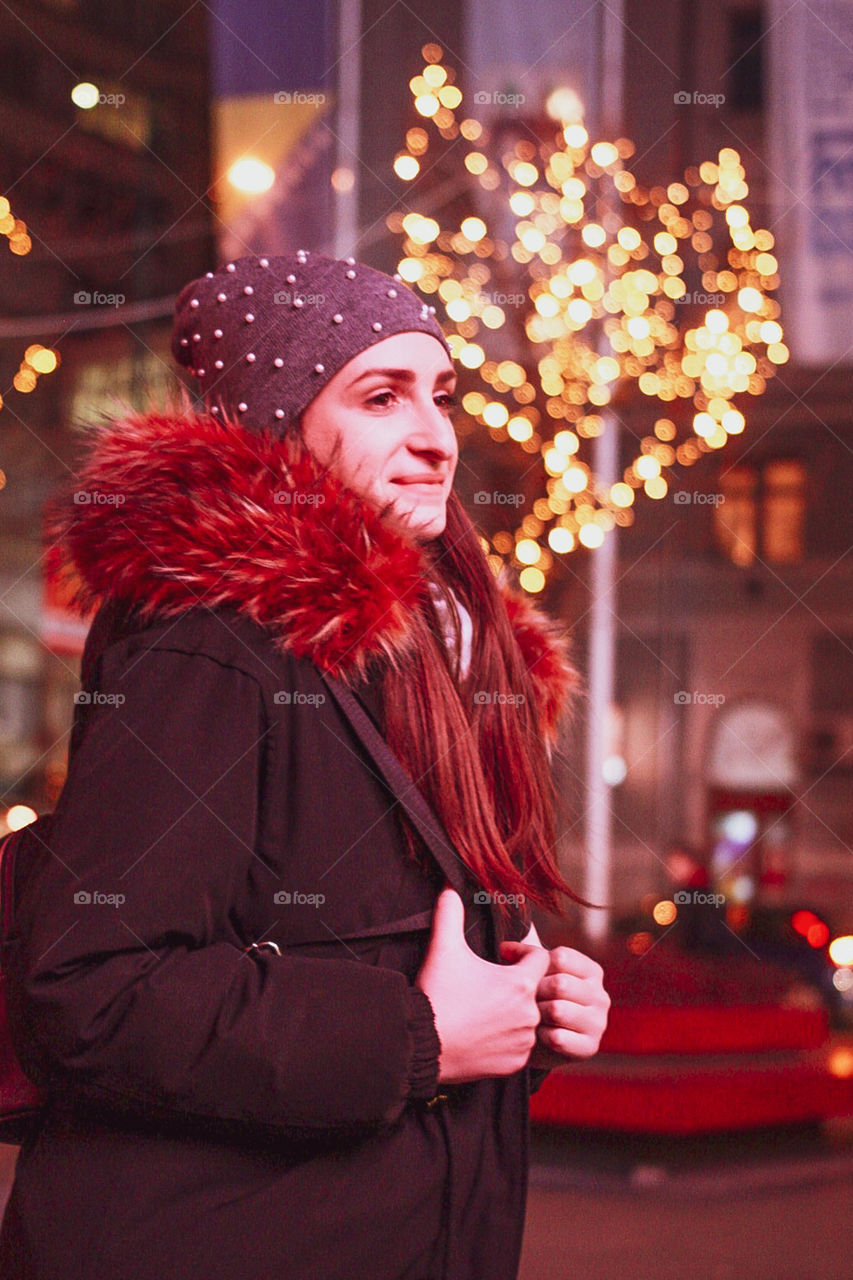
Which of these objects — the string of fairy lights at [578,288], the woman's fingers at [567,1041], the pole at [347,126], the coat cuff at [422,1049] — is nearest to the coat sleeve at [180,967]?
the coat cuff at [422,1049]

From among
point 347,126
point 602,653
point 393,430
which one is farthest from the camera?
point 602,653

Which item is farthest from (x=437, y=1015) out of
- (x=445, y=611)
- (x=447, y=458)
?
(x=447, y=458)

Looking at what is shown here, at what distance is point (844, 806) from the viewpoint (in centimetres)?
1947

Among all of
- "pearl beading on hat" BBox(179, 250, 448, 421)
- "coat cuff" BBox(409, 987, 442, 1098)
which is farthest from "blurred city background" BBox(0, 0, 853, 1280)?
"coat cuff" BBox(409, 987, 442, 1098)

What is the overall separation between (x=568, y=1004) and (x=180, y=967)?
1.56ft

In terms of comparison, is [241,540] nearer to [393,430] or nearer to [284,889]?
[393,430]

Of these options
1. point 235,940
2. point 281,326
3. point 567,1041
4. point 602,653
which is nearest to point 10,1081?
point 235,940

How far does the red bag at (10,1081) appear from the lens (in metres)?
1.29

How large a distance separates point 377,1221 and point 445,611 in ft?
2.35

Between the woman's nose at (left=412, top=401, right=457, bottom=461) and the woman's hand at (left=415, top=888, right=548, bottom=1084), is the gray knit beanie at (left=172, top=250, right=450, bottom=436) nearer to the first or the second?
the woman's nose at (left=412, top=401, right=457, bottom=461)

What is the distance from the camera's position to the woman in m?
1.15

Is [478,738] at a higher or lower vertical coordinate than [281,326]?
lower

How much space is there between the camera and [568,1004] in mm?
1385

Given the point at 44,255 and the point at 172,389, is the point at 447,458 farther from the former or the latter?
the point at 44,255
